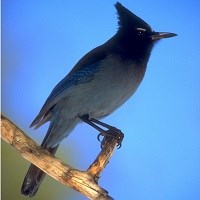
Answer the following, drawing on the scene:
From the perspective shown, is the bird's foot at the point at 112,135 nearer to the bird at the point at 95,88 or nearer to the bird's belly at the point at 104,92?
the bird at the point at 95,88

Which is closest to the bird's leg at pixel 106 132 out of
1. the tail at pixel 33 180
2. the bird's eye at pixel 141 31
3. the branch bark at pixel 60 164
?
the branch bark at pixel 60 164

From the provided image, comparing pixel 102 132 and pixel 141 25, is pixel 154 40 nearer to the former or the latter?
pixel 141 25

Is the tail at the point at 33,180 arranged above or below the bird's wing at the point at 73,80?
below

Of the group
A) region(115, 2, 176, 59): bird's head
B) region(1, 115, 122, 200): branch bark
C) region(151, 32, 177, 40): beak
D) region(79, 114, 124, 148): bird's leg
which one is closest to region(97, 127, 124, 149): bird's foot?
region(79, 114, 124, 148): bird's leg

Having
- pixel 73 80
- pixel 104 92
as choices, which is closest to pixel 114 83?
pixel 104 92

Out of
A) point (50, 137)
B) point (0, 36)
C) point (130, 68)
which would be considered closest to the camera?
point (50, 137)

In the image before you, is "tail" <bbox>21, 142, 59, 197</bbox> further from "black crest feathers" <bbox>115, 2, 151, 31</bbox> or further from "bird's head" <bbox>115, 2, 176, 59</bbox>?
"black crest feathers" <bbox>115, 2, 151, 31</bbox>

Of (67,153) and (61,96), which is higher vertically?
(61,96)

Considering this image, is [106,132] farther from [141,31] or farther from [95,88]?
[141,31]

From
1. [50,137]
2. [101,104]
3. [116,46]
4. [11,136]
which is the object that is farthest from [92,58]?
[11,136]
